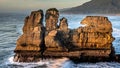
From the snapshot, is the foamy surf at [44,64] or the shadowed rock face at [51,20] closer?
the foamy surf at [44,64]

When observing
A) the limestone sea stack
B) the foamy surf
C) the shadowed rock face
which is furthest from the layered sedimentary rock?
the shadowed rock face

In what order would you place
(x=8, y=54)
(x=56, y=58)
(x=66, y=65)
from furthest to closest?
(x=8, y=54) < (x=56, y=58) < (x=66, y=65)

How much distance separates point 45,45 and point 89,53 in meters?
5.15

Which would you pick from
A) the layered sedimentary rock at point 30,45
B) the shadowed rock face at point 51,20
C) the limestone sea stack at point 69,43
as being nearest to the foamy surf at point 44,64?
the limestone sea stack at point 69,43

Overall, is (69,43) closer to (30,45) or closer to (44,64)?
(44,64)

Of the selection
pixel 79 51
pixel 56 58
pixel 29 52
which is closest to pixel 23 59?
pixel 29 52

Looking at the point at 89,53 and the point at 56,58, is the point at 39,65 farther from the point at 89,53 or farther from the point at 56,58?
the point at 89,53

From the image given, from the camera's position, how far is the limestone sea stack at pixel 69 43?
129ft

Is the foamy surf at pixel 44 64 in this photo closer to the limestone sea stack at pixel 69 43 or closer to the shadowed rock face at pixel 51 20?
the limestone sea stack at pixel 69 43

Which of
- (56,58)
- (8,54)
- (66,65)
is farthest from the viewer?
(8,54)

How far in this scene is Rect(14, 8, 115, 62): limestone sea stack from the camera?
3931cm

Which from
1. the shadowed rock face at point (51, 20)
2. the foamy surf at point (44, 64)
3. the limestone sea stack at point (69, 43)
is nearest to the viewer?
the foamy surf at point (44, 64)

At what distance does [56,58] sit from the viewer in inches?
1550

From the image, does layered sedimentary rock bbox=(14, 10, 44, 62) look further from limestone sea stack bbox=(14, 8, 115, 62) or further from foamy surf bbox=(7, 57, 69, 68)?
foamy surf bbox=(7, 57, 69, 68)
